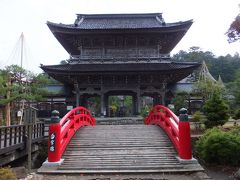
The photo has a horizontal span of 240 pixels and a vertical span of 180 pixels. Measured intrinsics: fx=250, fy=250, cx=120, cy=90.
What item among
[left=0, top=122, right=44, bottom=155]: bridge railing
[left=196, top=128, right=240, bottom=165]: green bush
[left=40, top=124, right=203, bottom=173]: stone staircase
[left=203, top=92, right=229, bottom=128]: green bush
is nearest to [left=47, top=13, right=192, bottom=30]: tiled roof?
[left=203, top=92, right=229, bottom=128]: green bush

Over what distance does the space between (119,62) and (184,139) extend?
550 inches

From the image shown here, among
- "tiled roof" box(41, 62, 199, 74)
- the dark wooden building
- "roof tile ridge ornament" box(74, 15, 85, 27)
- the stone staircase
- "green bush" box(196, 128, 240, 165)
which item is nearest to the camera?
the stone staircase

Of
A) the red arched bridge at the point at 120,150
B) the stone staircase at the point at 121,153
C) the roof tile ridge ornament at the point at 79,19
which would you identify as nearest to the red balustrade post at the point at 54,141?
the red arched bridge at the point at 120,150

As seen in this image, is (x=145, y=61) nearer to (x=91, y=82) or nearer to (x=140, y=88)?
(x=140, y=88)

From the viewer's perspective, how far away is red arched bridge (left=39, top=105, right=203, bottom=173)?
8895mm

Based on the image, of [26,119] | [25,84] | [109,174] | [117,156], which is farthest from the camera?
[25,84]

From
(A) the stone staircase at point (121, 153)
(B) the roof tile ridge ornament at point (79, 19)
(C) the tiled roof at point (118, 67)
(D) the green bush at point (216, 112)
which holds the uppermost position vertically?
(B) the roof tile ridge ornament at point (79, 19)

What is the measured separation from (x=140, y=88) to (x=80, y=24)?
9382 millimetres

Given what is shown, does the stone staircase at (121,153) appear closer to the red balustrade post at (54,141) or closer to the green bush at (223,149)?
the red balustrade post at (54,141)

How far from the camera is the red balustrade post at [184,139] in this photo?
9.31m

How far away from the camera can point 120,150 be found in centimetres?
1062

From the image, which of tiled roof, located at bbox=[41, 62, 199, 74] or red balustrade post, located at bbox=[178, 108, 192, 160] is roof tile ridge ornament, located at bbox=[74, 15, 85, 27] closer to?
tiled roof, located at bbox=[41, 62, 199, 74]

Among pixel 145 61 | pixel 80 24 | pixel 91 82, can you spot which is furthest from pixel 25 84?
pixel 145 61

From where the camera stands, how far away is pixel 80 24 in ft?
85.3
